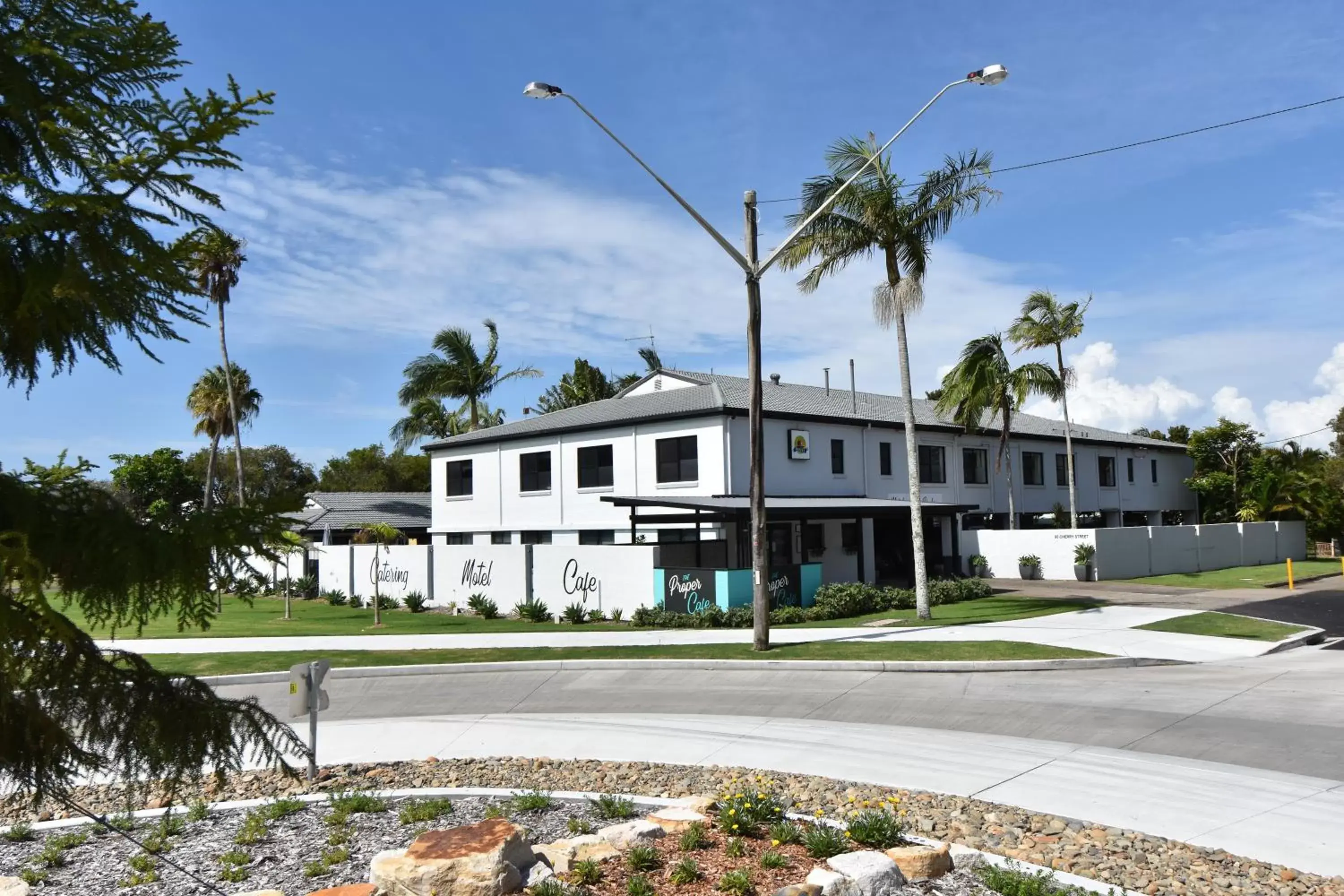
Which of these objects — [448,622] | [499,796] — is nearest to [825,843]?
[499,796]

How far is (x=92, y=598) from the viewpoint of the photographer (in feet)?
11.6

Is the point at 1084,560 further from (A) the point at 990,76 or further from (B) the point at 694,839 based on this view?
(B) the point at 694,839

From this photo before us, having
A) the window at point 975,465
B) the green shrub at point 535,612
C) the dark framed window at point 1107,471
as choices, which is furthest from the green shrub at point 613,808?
the dark framed window at point 1107,471

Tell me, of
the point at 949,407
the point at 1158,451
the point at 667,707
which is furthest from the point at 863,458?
the point at 1158,451

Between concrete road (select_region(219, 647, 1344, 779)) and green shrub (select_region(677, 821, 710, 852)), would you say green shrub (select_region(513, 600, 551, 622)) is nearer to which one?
concrete road (select_region(219, 647, 1344, 779))

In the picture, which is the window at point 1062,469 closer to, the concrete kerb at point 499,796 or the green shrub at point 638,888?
the concrete kerb at point 499,796

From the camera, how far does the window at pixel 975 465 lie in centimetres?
3841

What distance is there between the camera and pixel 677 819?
710cm

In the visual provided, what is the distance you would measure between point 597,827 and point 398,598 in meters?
27.1

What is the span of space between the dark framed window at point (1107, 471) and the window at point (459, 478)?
2821 cm

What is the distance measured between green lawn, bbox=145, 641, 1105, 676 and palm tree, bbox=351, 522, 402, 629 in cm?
731

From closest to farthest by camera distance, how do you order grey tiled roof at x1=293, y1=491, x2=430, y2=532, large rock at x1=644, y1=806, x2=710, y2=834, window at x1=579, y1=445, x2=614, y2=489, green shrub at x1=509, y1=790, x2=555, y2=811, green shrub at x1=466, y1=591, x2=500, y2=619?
large rock at x1=644, y1=806, x2=710, y2=834 → green shrub at x1=509, y1=790, x2=555, y2=811 → green shrub at x1=466, y1=591, x2=500, y2=619 → window at x1=579, y1=445, x2=614, y2=489 → grey tiled roof at x1=293, y1=491, x2=430, y2=532

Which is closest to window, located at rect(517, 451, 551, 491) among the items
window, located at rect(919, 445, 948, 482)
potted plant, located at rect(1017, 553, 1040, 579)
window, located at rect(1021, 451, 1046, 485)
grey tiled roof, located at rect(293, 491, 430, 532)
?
grey tiled roof, located at rect(293, 491, 430, 532)

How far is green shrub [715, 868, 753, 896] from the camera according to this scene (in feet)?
19.1
